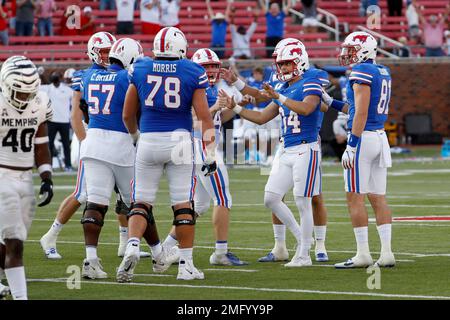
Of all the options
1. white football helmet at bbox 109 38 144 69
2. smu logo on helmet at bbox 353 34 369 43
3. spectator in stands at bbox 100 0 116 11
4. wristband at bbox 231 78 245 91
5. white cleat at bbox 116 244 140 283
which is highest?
spectator in stands at bbox 100 0 116 11

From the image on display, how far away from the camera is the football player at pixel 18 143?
816 centimetres

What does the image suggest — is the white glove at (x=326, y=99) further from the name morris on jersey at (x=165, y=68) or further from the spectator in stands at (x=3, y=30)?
the spectator in stands at (x=3, y=30)

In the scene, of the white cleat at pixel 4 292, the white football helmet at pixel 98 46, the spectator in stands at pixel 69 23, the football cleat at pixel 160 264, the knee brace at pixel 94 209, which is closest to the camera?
the white cleat at pixel 4 292

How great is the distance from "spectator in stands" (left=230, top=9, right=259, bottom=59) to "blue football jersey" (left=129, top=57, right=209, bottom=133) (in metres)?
18.4

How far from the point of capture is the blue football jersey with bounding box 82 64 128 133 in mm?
10344

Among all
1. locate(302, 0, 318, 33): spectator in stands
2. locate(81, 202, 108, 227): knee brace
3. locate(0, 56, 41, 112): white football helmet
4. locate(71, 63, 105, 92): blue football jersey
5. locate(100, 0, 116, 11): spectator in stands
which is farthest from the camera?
locate(302, 0, 318, 33): spectator in stands

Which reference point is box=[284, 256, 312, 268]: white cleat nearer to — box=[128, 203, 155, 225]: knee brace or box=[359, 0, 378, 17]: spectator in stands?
box=[128, 203, 155, 225]: knee brace

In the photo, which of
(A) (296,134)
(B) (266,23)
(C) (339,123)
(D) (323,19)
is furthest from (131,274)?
(D) (323,19)

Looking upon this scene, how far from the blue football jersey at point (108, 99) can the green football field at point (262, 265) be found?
1.28m

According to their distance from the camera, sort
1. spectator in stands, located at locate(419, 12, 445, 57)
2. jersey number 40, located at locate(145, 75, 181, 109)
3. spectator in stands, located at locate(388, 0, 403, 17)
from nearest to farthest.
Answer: jersey number 40, located at locate(145, 75, 181, 109) < spectator in stands, located at locate(419, 12, 445, 57) < spectator in stands, located at locate(388, 0, 403, 17)

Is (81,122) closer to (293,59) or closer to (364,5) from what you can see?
(293,59)

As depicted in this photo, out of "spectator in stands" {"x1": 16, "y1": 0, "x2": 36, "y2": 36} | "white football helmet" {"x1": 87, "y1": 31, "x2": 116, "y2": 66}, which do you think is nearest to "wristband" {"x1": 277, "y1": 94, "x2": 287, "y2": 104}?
"white football helmet" {"x1": 87, "y1": 31, "x2": 116, "y2": 66}

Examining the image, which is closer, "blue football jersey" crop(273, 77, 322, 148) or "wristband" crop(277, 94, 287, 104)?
"wristband" crop(277, 94, 287, 104)

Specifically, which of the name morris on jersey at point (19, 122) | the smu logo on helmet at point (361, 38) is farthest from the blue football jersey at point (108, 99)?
the smu logo on helmet at point (361, 38)
